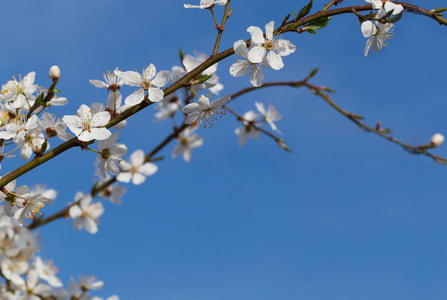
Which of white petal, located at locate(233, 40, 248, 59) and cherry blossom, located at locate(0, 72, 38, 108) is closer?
white petal, located at locate(233, 40, 248, 59)

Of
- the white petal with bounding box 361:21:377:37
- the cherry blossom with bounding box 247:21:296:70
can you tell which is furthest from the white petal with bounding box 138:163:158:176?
the white petal with bounding box 361:21:377:37

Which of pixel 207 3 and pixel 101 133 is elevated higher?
pixel 207 3

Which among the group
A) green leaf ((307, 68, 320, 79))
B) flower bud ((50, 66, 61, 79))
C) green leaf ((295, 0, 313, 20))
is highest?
green leaf ((307, 68, 320, 79))

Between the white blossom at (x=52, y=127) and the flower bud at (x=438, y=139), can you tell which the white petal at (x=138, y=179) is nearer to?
the white blossom at (x=52, y=127)

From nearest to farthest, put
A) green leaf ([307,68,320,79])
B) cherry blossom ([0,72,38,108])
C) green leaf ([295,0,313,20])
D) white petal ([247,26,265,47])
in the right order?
1. green leaf ([295,0,313,20])
2. white petal ([247,26,265,47])
3. cherry blossom ([0,72,38,108])
4. green leaf ([307,68,320,79])

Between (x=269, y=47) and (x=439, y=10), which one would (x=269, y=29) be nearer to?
(x=269, y=47)

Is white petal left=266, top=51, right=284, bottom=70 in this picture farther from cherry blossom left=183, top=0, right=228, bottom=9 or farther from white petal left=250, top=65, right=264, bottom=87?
cherry blossom left=183, top=0, right=228, bottom=9

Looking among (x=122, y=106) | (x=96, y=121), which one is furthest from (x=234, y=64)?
(x=96, y=121)

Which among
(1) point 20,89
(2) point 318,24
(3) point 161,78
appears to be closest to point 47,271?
(1) point 20,89

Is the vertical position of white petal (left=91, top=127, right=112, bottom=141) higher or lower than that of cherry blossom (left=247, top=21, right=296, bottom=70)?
lower

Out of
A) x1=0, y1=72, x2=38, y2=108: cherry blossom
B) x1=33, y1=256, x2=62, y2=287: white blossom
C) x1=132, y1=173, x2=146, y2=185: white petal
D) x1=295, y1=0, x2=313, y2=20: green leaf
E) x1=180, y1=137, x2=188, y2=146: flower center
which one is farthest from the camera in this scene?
x1=180, y1=137, x2=188, y2=146: flower center

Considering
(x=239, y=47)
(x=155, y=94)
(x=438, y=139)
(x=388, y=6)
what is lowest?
(x=155, y=94)
